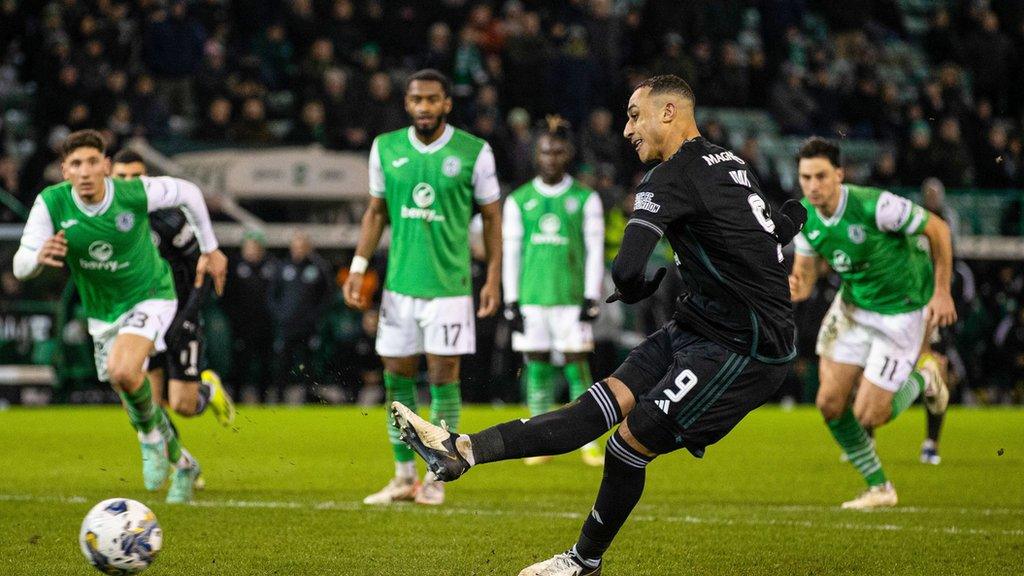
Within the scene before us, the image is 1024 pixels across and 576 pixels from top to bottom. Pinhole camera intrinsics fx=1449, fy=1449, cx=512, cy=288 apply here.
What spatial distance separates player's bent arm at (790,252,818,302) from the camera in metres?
8.87

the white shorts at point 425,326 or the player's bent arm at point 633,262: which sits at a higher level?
the player's bent arm at point 633,262

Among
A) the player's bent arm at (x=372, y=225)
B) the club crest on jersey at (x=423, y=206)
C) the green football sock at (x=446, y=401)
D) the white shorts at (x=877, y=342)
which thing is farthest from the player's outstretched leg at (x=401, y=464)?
the white shorts at (x=877, y=342)

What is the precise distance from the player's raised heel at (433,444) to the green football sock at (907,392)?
4.64m

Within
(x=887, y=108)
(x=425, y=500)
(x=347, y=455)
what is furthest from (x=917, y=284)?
(x=887, y=108)

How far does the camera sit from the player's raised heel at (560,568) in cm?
569

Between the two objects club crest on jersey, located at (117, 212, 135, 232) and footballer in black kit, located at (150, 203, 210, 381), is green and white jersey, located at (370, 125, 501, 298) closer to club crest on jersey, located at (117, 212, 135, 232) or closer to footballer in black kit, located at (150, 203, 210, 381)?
club crest on jersey, located at (117, 212, 135, 232)

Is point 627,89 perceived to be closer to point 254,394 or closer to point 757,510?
point 254,394

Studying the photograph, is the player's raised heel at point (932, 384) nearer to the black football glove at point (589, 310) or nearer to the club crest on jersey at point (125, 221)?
the black football glove at point (589, 310)

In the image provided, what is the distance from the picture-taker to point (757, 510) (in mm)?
8516

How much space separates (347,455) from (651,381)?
21.4 ft

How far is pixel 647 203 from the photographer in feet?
17.9

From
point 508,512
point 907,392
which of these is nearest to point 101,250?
point 508,512

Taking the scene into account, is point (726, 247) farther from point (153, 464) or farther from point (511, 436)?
point (153, 464)

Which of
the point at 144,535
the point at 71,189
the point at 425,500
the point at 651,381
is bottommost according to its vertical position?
the point at 425,500
